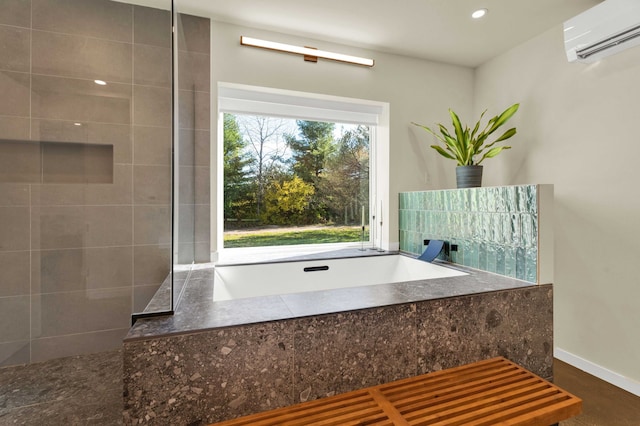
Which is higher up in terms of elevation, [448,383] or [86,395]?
[448,383]

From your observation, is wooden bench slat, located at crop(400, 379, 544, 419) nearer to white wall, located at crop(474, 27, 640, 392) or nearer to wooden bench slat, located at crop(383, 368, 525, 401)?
wooden bench slat, located at crop(383, 368, 525, 401)

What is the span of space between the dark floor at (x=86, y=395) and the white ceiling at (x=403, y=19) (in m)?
2.09

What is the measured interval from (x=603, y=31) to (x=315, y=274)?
88.3 inches

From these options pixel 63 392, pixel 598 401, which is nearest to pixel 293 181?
pixel 63 392

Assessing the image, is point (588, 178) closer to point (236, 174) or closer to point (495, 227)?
point (495, 227)

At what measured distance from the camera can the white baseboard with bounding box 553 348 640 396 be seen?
1.82 metres

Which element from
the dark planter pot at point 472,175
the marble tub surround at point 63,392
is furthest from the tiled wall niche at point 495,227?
the marble tub surround at point 63,392

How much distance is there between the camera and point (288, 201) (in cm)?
258

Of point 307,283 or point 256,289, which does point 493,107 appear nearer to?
point 307,283

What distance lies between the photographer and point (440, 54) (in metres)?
2.62

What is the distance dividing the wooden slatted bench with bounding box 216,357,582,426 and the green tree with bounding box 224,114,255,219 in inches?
64.7

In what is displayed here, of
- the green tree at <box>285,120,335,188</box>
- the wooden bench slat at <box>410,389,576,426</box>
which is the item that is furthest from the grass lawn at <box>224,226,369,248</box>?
the wooden bench slat at <box>410,389,576,426</box>

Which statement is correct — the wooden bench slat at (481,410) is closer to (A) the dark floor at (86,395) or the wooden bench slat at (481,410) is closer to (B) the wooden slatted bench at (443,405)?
(B) the wooden slatted bench at (443,405)

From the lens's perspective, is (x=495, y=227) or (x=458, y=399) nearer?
(x=458, y=399)
